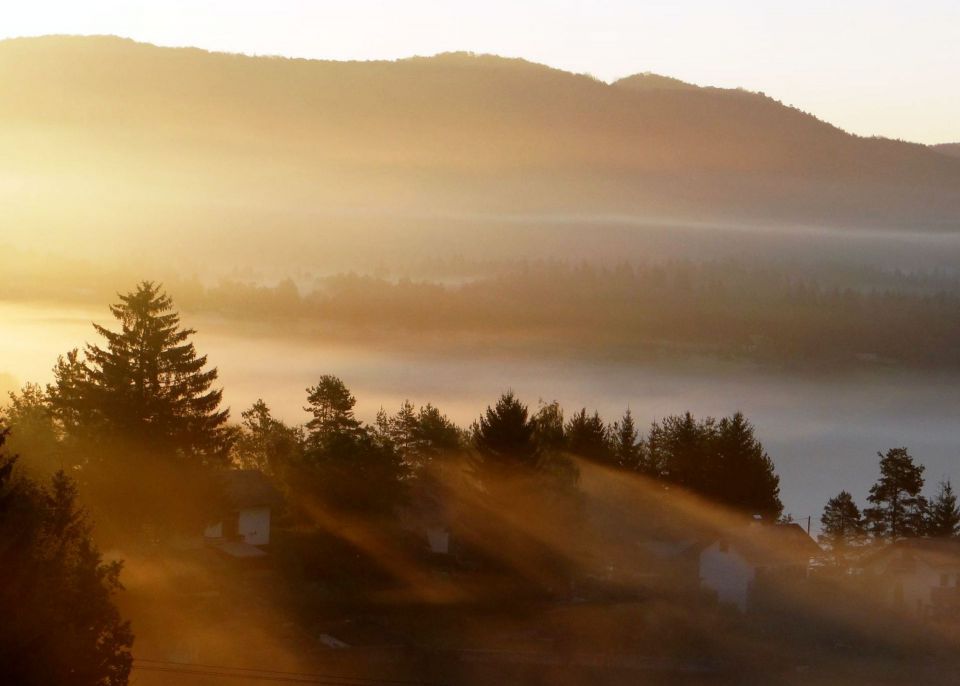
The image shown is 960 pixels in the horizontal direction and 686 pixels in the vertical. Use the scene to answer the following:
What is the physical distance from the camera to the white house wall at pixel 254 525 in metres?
48.3

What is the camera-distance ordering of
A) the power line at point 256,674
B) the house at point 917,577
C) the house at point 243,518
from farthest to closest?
the house at point 917,577
the house at point 243,518
the power line at point 256,674

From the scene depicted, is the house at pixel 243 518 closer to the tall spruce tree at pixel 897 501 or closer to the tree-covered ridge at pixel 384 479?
the tree-covered ridge at pixel 384 479

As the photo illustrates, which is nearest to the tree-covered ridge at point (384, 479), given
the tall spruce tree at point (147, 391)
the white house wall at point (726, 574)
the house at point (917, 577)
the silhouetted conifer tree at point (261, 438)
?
the tall spruce tree at point (147, 391)

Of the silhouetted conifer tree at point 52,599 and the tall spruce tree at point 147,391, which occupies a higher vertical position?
the tall spruce tree at point 147,391

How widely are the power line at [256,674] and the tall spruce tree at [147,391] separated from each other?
12.1m

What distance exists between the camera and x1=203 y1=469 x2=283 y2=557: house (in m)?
46.8

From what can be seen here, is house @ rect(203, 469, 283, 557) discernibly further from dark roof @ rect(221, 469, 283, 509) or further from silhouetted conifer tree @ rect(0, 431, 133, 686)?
silhouetted conifer tree @ rect(0, 431, 133, 686)

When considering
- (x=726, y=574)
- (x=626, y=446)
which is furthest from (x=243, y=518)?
(x=626, y=446)

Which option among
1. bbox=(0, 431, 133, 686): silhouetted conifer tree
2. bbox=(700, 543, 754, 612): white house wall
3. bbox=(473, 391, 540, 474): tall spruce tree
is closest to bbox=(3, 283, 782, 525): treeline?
bbox=(473, 391, 540, 474): tall spruce tree

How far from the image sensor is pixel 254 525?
48562mm

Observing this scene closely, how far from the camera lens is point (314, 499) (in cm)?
4938

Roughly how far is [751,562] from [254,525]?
2111 centimetres

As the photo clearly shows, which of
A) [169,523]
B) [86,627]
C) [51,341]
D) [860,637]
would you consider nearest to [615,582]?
[860,637]

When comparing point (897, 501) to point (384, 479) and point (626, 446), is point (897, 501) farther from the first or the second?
point (384, 479)
